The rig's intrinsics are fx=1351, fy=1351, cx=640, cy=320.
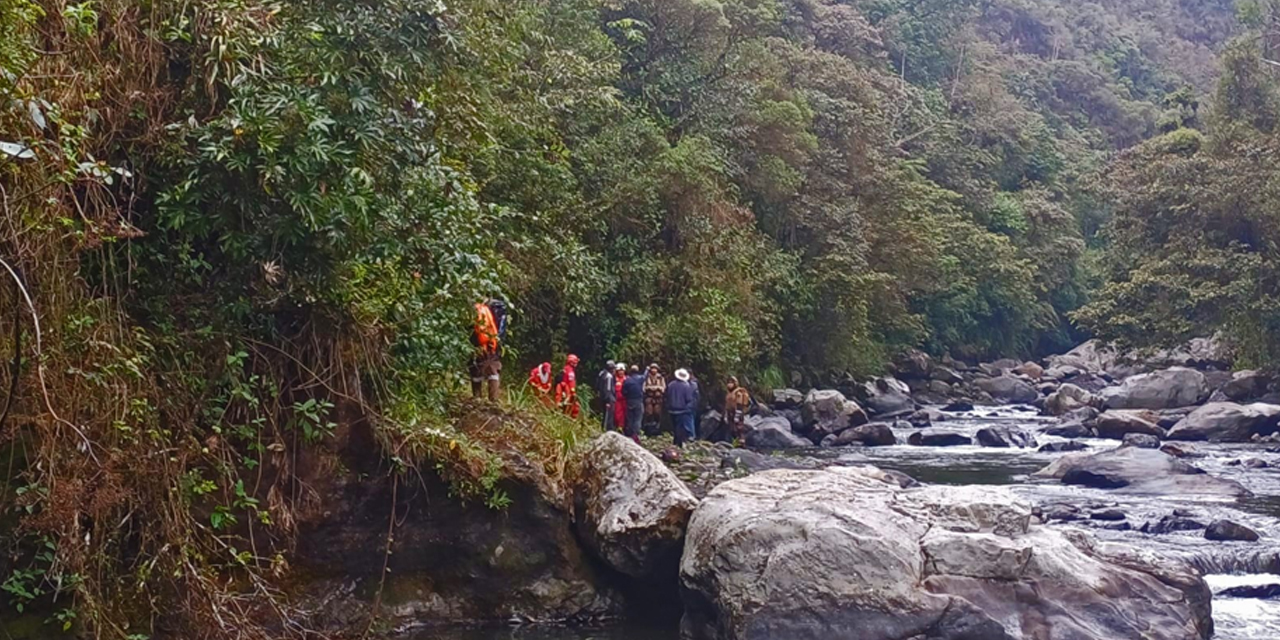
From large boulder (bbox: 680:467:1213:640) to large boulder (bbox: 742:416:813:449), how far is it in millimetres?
14044

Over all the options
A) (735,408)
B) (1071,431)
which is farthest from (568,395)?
(1071,431)

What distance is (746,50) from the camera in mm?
29719

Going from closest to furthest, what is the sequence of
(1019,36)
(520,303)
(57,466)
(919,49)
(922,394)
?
(57,466)
(520,303)
(922,394)
(919,49)
(1019,36)

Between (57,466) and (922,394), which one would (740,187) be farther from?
(57,466)

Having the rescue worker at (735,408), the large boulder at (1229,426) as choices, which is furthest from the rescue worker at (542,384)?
the large boulder at (1229,426)

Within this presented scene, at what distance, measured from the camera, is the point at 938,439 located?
26.4 meters

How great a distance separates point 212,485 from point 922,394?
3124cm

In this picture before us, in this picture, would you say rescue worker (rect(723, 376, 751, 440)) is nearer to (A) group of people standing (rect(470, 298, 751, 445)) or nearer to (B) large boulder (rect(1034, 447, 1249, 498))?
(A) group of people standing (rect(470, 298, 751, 445))

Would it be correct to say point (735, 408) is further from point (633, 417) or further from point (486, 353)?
point (486, 353)

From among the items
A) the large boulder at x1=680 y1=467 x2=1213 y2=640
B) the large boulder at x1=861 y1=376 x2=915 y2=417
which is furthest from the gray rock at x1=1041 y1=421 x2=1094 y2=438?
the large boulder at x1=680 y1=467 x2=1213 y2=640

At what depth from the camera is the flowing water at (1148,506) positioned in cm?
1100

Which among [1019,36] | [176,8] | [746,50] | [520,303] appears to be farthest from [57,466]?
[1019,36]

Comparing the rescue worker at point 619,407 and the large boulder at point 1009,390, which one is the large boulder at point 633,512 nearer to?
the rescue worker at point 619,407

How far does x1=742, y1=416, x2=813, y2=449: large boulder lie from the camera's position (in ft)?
80.8
